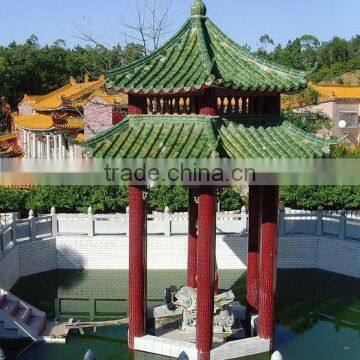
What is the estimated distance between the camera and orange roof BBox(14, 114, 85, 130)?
26391 mm

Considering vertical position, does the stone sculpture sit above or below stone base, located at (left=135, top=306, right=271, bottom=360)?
above

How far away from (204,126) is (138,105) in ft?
3.54

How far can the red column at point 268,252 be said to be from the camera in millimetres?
7930

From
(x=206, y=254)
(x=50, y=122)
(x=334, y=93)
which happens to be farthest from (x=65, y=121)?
(x=206, y=254)

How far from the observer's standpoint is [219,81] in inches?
258

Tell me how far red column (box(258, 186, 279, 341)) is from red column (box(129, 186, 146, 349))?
186cm

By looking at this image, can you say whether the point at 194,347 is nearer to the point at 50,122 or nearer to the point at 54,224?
the point at 54,224

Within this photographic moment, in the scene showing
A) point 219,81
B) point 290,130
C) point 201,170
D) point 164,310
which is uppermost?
point 219,81

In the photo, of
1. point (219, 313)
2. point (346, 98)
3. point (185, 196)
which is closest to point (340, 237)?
point (185, 196)

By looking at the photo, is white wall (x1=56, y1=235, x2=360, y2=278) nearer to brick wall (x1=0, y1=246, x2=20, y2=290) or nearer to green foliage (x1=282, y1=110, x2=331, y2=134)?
brick wall (x1=0, y1=246, x2=20, y2=290)

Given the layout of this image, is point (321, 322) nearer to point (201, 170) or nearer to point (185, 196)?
point (201, 170)

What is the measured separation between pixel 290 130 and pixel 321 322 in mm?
4612

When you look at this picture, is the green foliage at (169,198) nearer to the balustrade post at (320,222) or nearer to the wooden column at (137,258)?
the balustrade post at (320,222)

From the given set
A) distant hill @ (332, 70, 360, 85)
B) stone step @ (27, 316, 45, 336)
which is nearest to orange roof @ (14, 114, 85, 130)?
stone step @ (27, 316, 45, 336)
